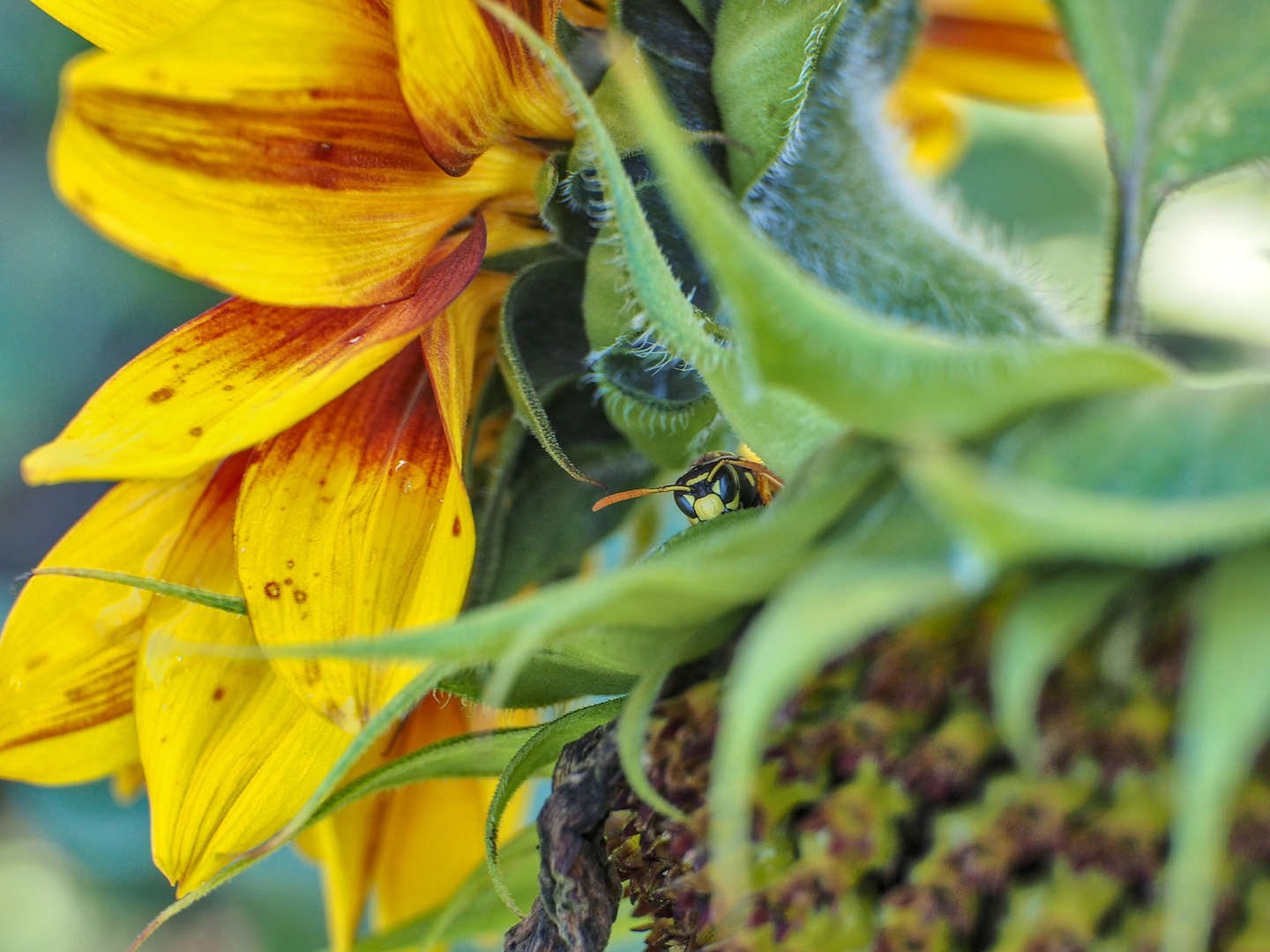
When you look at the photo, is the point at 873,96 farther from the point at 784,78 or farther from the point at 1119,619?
the point at 1119,619

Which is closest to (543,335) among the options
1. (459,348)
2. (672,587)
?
(459,348)

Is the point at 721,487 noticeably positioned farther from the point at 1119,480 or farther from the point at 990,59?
the point at 990,59

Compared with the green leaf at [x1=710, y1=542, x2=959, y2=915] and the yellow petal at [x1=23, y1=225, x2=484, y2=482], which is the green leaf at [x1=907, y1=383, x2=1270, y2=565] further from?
the yellow petal at [x1=23, y1=225, x2=484, y2=482]

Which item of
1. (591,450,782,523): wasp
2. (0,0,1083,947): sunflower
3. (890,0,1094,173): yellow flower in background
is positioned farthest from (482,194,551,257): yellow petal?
(890,0,1094,173): yellow flower in background

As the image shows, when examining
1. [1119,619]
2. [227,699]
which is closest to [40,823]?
[227,699]

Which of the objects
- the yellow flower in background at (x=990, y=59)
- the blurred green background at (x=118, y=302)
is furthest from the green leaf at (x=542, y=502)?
the blurred green background at (x=118, y=302)

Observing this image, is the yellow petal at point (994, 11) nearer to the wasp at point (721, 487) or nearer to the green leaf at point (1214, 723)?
the wasp at point (721, 487)
